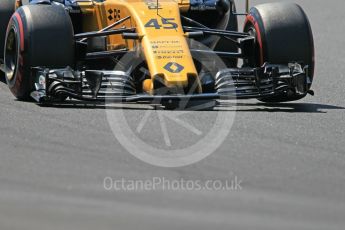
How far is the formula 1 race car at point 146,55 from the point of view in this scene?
401 inches

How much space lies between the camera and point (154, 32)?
10594 millimetres

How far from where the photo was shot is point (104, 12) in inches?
450

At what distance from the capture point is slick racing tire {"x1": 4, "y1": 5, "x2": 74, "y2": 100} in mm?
10438

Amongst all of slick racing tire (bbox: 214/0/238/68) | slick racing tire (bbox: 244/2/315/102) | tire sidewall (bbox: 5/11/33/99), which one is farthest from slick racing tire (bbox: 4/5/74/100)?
slick racing tire (bbox: 214/0/238/68)

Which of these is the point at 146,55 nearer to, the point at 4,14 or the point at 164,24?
the point at 164,24

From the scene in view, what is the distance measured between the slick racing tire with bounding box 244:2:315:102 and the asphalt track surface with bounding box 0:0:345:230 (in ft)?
1.55

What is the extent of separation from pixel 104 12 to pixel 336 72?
398cm

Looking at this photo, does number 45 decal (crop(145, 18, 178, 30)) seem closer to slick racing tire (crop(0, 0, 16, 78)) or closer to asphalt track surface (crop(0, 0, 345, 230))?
asphalt track surface (crop(0, 0, 345, 230))

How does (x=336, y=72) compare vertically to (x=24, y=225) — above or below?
below

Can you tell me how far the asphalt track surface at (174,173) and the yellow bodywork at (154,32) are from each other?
443 mm

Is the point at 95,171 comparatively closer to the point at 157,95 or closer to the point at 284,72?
the point at 157,95

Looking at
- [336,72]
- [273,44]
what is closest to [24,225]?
[273,44]

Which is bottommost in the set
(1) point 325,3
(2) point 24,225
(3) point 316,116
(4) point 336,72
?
(1) point 325,3

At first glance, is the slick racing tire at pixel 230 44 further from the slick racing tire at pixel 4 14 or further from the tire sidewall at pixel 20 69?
the tire sidewall at pixel 20 69
